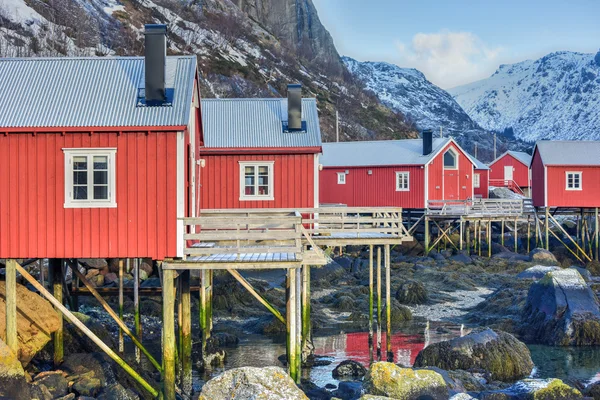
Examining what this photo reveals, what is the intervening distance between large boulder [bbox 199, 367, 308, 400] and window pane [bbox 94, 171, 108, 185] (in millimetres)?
4593

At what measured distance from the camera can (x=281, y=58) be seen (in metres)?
89.3

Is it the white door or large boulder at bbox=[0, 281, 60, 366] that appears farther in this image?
Answer: the white door

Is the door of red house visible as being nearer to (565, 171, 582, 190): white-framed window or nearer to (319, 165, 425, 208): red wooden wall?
(319, 165, 425, 208): red wooden wall

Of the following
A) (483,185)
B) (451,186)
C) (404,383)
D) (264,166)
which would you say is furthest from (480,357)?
(483,185)

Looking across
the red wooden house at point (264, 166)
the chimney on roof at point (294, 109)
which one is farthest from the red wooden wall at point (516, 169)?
the red wooden house at point (264, 166)

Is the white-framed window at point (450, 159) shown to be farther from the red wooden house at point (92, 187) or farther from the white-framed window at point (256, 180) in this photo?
the red wooden house at point (92, 187)

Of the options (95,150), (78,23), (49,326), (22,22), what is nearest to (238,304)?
(49,326)

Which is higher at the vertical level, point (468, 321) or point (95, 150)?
point (95, 150)

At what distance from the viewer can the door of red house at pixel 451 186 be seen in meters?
46.3

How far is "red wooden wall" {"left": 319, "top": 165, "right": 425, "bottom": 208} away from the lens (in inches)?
1769

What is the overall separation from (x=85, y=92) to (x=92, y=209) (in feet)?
8.99

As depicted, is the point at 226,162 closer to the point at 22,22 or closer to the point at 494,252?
the point at 494,252

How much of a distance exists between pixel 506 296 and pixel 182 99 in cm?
1692

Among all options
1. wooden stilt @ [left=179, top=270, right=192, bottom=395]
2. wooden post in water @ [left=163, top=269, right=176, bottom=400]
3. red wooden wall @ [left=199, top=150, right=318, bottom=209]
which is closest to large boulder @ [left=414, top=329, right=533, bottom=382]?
wooden stilt @ [left=179, top=270, right=192, bottom=395]
